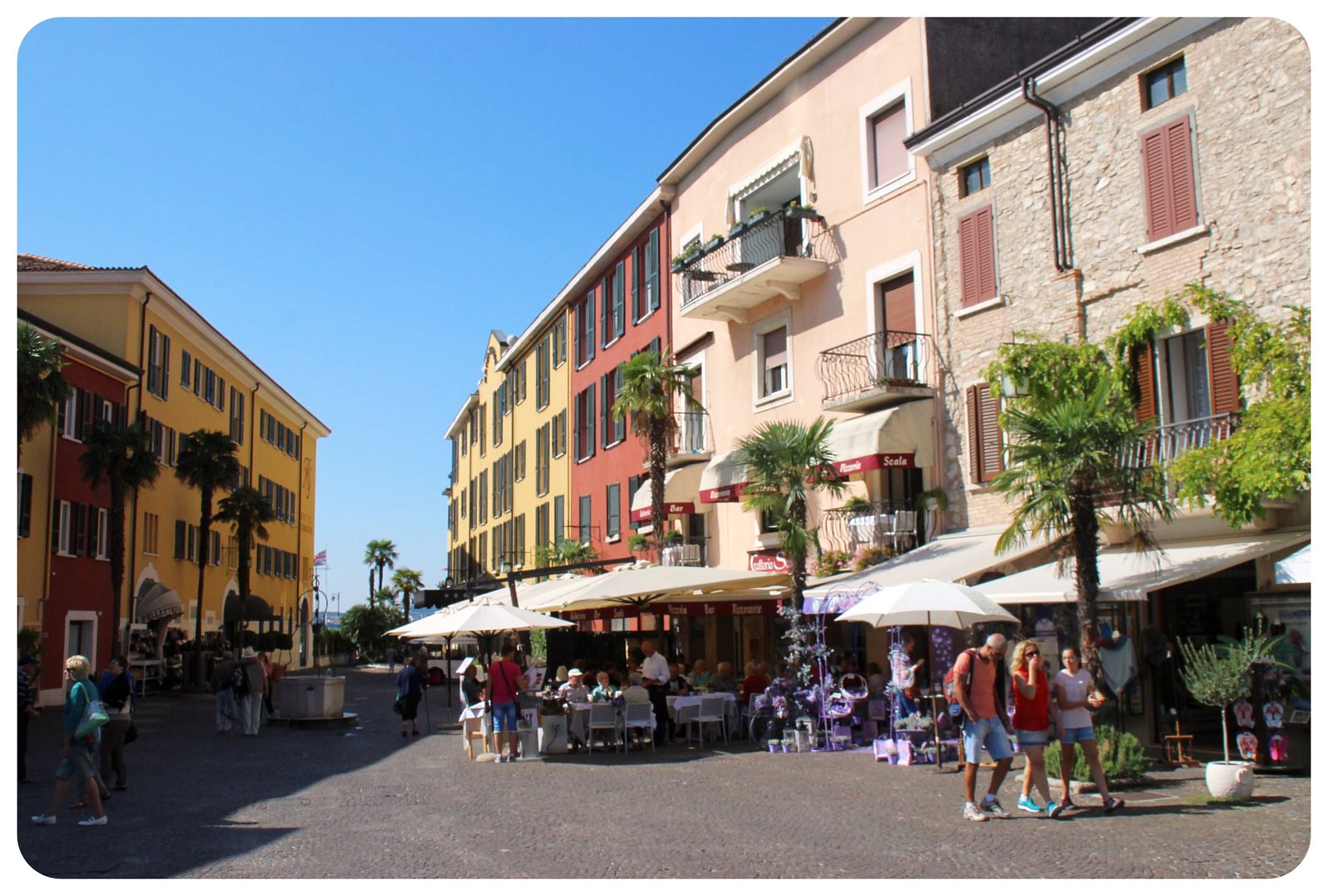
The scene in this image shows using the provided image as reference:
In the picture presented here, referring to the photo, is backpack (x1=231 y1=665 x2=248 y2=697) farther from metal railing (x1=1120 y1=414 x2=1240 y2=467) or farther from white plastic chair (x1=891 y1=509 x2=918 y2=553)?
metal railing (x1=1120 y1=414 x2=1240 y2=467)

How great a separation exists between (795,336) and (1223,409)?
1049cm

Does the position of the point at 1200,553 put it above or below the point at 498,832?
above

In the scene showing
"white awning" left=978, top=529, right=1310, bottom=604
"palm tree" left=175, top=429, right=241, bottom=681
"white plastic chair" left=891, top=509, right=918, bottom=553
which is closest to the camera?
"white awning" left=978, top=529, right=1310, bottom=604

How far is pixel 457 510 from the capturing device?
70750 millimetres

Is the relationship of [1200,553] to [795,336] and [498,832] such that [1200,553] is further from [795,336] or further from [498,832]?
[795,336]

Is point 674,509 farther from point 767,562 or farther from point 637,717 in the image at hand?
point 637,717

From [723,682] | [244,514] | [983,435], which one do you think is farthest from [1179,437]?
[244,514]

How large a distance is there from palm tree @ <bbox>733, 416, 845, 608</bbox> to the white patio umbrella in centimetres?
317

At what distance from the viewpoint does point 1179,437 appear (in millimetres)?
16391

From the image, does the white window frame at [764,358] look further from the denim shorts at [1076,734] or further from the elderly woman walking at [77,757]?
the elderly woman walking at [77,757]

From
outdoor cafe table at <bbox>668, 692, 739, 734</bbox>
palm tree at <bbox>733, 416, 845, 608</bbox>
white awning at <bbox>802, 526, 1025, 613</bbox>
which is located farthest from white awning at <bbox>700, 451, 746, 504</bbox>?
outdoor cafe table at <bbox>668, 692, 739, 734</bbox>

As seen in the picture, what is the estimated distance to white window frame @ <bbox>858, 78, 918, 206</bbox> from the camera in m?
21.9

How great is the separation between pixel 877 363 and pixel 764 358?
16.0 feet
